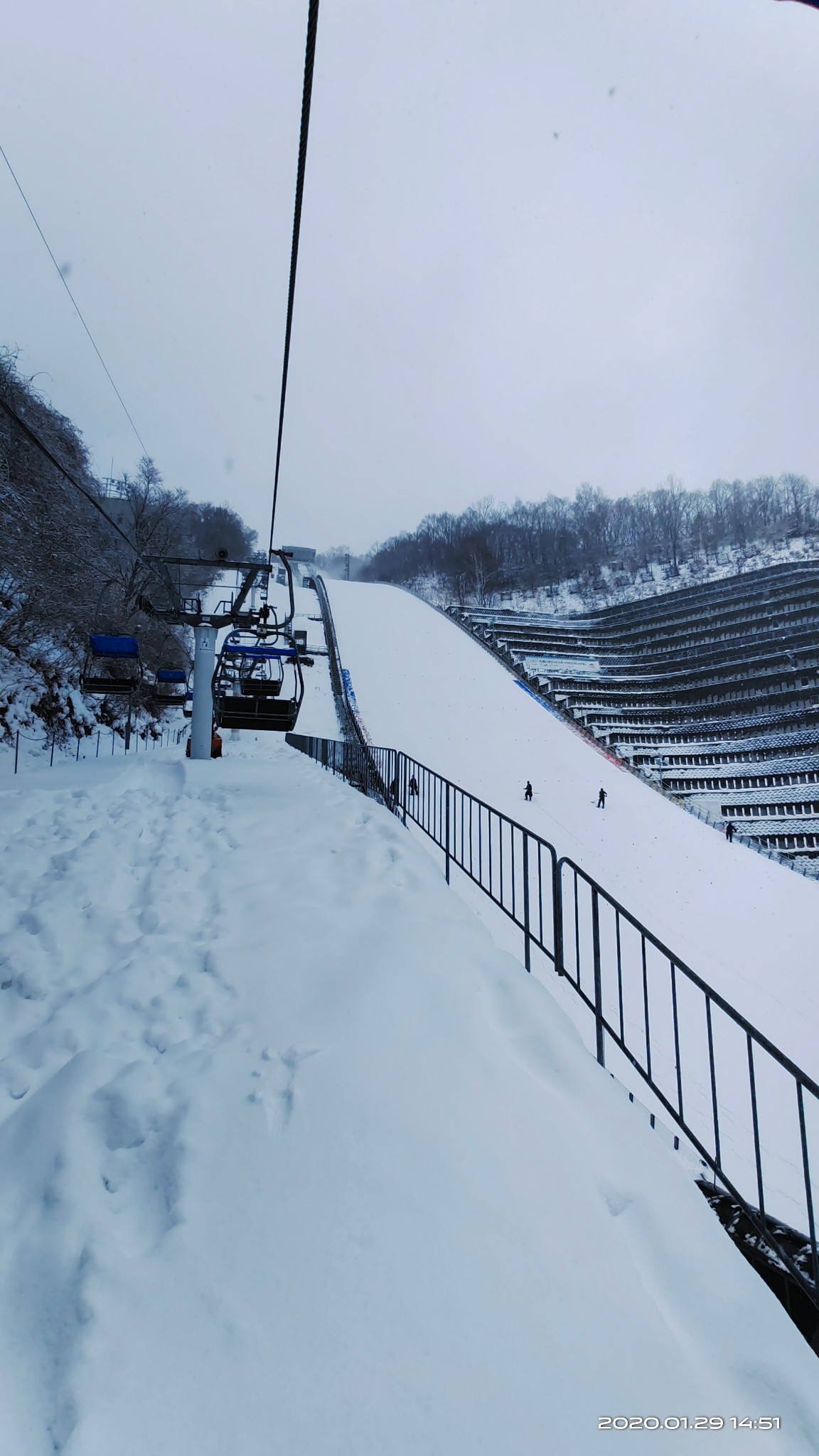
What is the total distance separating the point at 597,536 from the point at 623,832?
7659 cm

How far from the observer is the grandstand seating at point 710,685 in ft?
90.0

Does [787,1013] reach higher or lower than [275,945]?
lower

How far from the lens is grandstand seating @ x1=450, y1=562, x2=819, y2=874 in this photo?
27.4 m

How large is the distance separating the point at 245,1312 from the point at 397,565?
338 feet

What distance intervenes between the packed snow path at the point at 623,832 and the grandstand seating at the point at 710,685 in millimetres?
4050

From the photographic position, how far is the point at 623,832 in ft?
60.7

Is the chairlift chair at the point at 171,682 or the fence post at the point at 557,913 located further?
the chairlift chair at the point at 171,682

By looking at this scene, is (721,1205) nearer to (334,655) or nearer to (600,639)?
(334,655)

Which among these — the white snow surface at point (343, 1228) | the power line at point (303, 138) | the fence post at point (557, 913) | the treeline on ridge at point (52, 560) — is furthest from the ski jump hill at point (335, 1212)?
the treeline on ridge at point (52, 560)

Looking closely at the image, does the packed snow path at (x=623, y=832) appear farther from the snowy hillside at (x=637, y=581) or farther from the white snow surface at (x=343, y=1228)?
the snowy hillside at (x=637, y=581)

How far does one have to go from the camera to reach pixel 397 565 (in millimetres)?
100562

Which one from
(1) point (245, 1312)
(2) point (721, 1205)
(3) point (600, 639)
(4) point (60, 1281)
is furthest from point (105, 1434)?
(3) point (600, 639)

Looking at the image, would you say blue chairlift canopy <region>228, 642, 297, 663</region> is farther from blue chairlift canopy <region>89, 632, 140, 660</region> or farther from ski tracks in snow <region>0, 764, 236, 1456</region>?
ski tracks in snow <region>0, 764, 236, 1456</region>

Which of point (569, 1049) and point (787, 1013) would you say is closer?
point (569, 1049)
